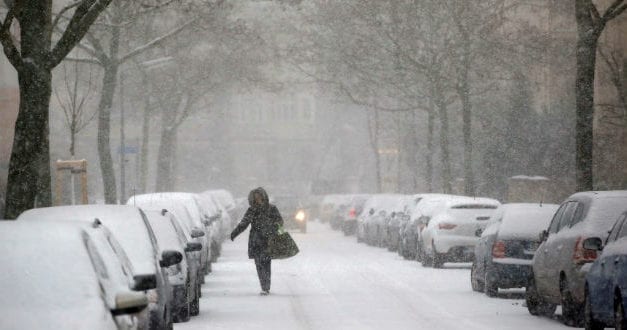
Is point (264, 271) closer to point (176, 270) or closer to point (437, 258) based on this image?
point (176, 270)

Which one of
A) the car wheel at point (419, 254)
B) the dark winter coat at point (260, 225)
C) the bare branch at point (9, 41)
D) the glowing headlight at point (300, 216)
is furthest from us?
the glowing headlight at point (300, 216)

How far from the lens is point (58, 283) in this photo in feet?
30.3

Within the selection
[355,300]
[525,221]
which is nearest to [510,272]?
[525,221]

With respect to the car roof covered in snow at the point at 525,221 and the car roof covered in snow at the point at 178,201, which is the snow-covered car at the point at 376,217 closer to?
the car roof covered in snow at the point at 178,201

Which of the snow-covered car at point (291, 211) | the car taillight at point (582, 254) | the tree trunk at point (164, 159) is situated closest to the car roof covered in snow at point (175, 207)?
the car taillight at point (582, 254)

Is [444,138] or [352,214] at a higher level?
[444,138]

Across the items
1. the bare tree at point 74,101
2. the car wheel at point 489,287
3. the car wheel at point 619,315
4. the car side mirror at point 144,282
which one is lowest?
the car wheel at point 489,287

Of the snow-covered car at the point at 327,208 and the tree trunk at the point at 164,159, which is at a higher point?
the tree trunk at the point at 164,159

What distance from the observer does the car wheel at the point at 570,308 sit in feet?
56.9

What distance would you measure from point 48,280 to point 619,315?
20.8ft

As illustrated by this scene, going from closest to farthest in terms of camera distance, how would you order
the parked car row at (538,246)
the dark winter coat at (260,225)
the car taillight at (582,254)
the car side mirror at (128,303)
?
1. the car side mirror at (128,303)
2. the parked car row at (538,246)
3. the car taillight at (582,254)
4. the dark winter coat at (260,225)

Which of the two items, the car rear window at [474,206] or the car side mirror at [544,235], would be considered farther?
the car rear window at [474,206]

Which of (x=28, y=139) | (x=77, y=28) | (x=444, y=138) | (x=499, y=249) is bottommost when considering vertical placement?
(x=499, y=249)

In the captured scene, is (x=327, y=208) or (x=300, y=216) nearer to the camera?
(x=300, y=216)
